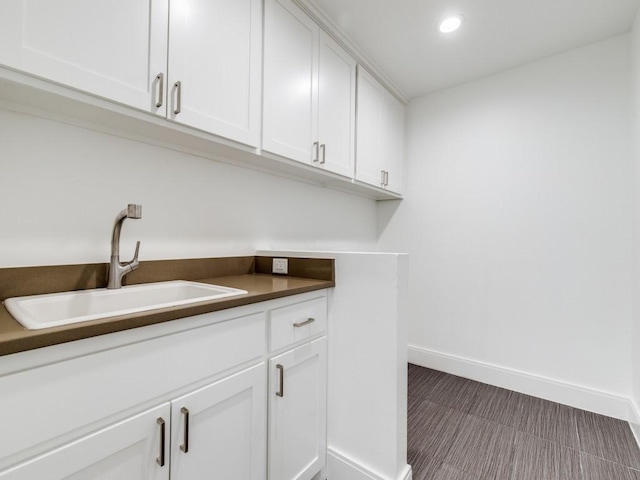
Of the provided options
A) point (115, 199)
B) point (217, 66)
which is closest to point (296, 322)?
point (115, 199)

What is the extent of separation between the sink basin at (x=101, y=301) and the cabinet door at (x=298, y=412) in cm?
38

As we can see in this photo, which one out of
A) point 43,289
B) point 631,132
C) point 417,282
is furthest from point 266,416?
point 631,132

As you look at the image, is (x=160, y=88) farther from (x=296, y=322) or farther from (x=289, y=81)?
(x=296, y=322)

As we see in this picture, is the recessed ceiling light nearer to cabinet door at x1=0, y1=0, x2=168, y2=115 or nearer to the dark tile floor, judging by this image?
cabinet door at x1=0, y1=0, x2=168, y2=115

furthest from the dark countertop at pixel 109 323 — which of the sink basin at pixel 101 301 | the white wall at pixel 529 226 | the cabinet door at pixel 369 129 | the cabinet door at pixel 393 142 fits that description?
the white wall at pixel 529 226

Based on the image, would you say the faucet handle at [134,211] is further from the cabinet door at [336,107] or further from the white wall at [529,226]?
the white wall at [529,226]

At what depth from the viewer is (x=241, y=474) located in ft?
3.19

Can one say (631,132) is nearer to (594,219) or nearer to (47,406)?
(594,219)

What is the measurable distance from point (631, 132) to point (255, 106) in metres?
2.25

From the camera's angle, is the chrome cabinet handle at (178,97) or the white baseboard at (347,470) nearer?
the chrome cabinet handle at (178,97)

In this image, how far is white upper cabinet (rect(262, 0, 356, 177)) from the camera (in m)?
1.42

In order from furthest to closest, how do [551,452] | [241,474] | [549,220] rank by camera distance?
[549,220]
[551,452]
[241,474]

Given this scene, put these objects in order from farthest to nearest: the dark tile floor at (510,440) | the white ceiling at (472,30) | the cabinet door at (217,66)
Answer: the white ceiling at (472,30), the dark tile floor at (510,440), the cabinet door at (217,66)

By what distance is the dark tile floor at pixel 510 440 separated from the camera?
1379mm
